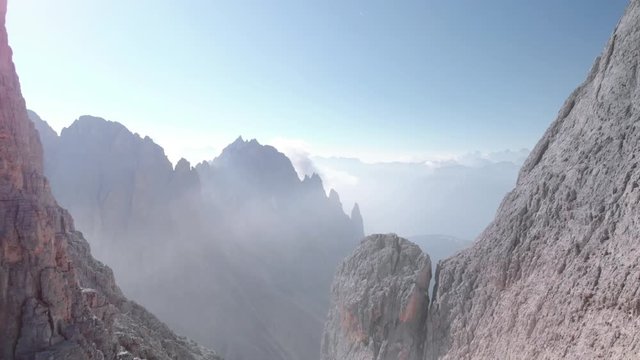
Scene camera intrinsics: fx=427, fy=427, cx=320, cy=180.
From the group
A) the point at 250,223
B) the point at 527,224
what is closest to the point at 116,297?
the point at 527,224

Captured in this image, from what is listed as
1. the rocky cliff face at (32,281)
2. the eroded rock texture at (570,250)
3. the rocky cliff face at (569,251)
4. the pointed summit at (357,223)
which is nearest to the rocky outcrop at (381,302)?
the rocky cliff face at (569,251)

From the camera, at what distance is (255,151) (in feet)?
600

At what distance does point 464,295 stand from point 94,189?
11456cm

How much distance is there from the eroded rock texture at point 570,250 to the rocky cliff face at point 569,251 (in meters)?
0.07

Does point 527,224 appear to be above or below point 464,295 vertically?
above

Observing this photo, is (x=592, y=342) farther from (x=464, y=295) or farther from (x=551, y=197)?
(x=464, y=295)

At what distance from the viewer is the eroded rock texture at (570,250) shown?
2153cm

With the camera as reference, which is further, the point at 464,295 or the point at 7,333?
the point at 464,295

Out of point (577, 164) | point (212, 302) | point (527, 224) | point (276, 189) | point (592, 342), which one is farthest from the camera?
point (276, 189)

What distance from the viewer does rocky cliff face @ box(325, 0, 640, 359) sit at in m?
21.6

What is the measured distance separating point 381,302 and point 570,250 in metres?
20.7

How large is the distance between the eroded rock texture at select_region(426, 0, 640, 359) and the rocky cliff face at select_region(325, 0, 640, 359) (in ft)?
0.24

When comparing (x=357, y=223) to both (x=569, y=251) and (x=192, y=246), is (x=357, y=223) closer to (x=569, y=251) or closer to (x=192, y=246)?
(x=192, y=246)

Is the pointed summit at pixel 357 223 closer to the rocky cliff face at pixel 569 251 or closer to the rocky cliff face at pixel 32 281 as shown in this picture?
the rocky cliff face at pixel 569 251
